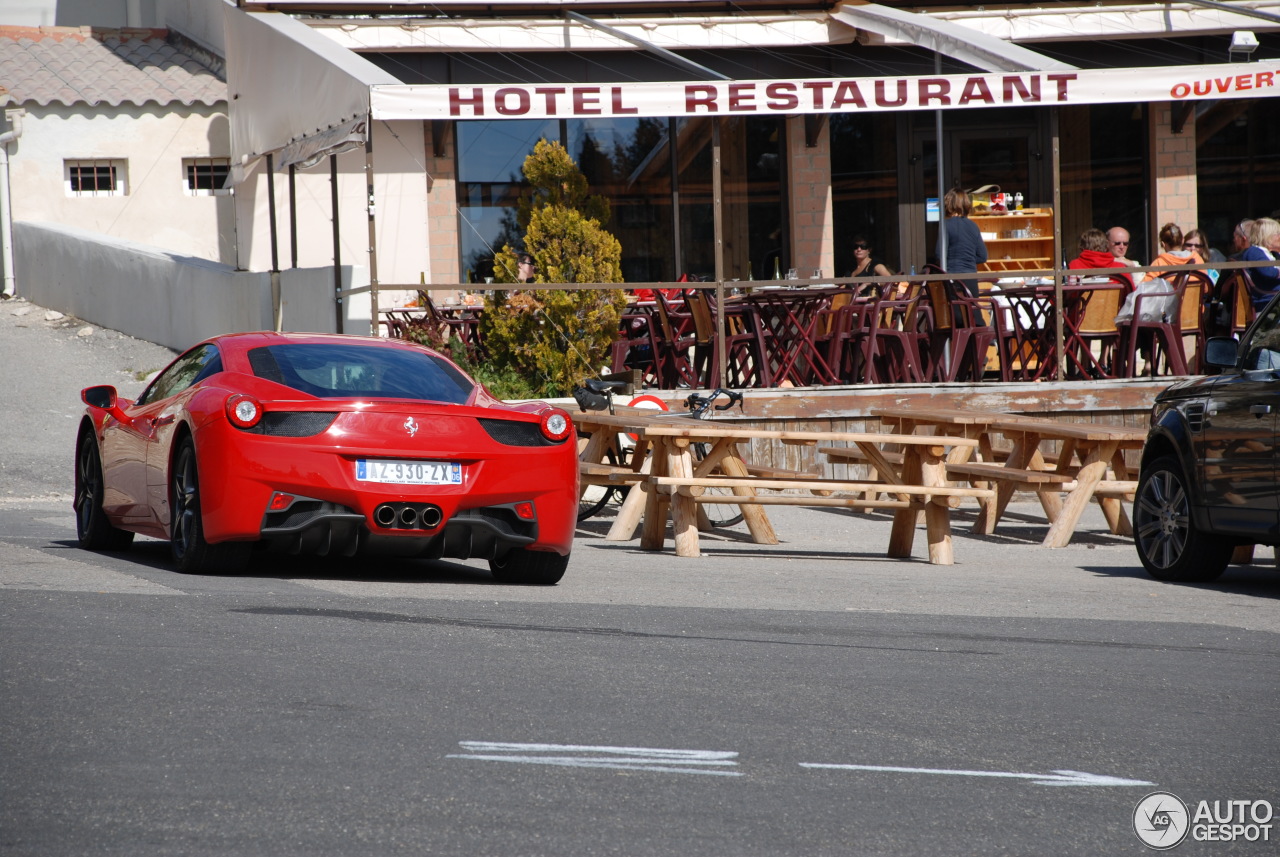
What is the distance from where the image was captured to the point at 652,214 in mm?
20328

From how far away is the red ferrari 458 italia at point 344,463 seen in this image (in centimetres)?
722

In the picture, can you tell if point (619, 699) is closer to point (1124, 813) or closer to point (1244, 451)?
point (1124, 813)

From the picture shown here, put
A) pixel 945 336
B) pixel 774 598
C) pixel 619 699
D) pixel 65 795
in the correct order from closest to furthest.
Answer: pixel 65 795 < pixel 619 699 < pixel 774 598 < pixel 945 336

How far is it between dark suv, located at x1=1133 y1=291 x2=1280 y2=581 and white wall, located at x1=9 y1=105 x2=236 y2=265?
48.6ft

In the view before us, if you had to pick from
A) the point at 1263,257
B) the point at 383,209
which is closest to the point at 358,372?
the point at 1263,257

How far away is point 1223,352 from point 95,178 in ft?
56.5

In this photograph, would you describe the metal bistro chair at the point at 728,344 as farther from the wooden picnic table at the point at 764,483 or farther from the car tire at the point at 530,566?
the car tire at the point at 530,566

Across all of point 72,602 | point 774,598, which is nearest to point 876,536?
point 774,598

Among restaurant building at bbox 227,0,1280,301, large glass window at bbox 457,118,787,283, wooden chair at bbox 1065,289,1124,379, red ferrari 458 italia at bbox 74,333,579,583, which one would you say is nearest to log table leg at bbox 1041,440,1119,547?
wooden chair at bbox 1065,289,1124,379

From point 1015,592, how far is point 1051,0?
1349cm

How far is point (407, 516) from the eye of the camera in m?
7.30

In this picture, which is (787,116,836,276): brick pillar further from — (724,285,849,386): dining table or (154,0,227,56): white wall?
(154,0,227,56): white wall

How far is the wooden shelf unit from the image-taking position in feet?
66.6

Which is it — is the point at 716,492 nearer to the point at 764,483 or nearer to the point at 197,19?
the point at 764,483
